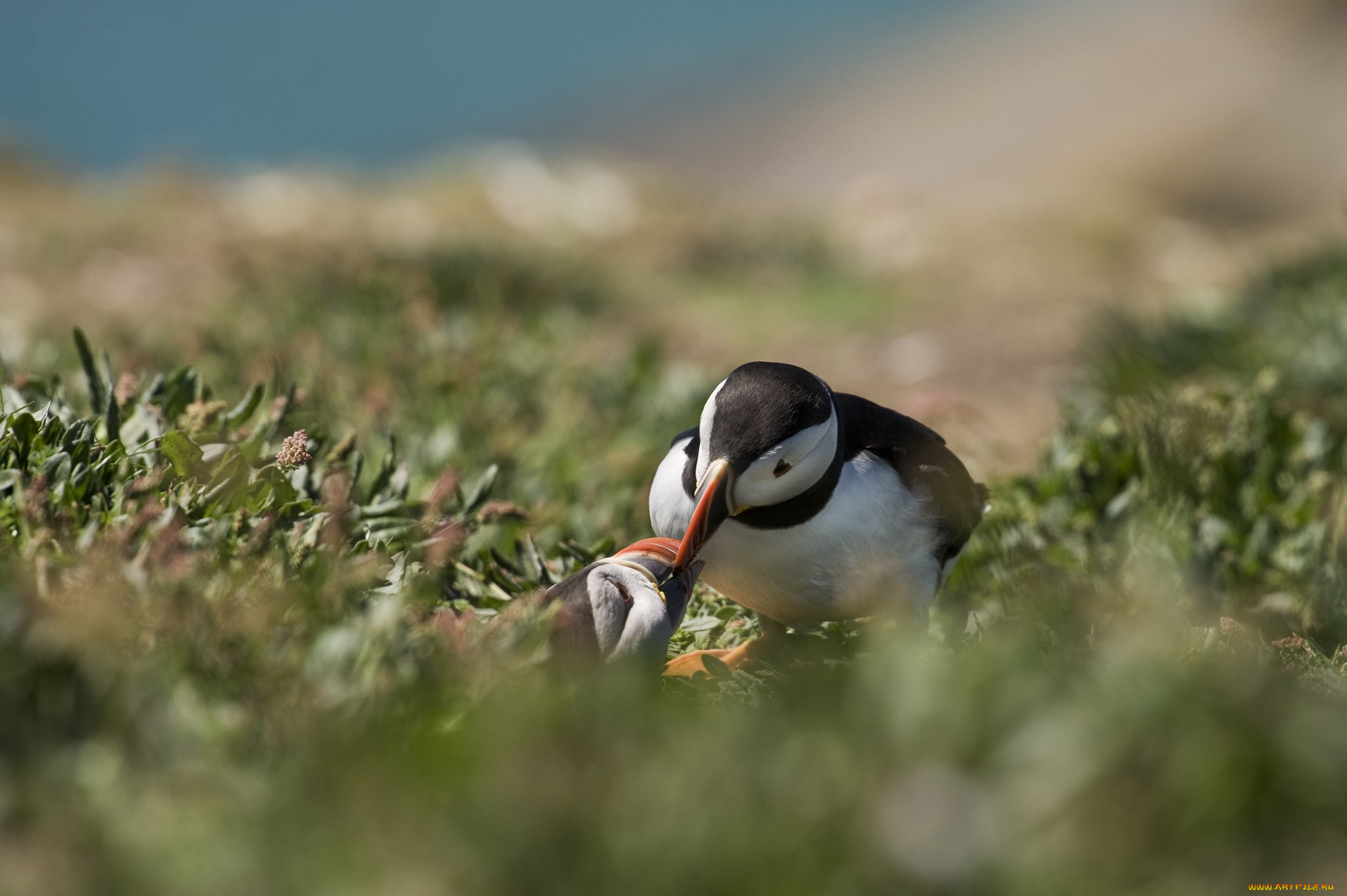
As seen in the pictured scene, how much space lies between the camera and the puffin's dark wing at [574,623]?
8.05 feet

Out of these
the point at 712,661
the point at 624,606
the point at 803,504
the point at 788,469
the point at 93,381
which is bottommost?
the point at 712,661

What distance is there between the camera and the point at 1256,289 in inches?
275

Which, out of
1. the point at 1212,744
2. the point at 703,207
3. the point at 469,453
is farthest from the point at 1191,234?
the point at 1212,744

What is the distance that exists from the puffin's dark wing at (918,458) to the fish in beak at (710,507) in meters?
0.45

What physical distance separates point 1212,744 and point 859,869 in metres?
0.57

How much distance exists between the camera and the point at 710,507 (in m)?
2.60

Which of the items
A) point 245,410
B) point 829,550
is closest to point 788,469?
point 829,550

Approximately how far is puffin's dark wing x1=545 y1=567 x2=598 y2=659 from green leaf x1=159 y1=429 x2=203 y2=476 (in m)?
0.94

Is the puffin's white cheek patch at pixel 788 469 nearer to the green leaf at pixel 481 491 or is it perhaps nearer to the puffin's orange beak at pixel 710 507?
the puffin's orange beak at pixel 710 507

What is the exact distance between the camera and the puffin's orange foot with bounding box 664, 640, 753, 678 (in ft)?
9.30

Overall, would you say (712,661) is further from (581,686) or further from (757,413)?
(581,686)

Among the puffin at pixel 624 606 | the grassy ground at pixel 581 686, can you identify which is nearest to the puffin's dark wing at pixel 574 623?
the puffin at pixel 624 606

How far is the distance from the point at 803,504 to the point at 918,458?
1.74ft

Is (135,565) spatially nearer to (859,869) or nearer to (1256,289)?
(859,869)
